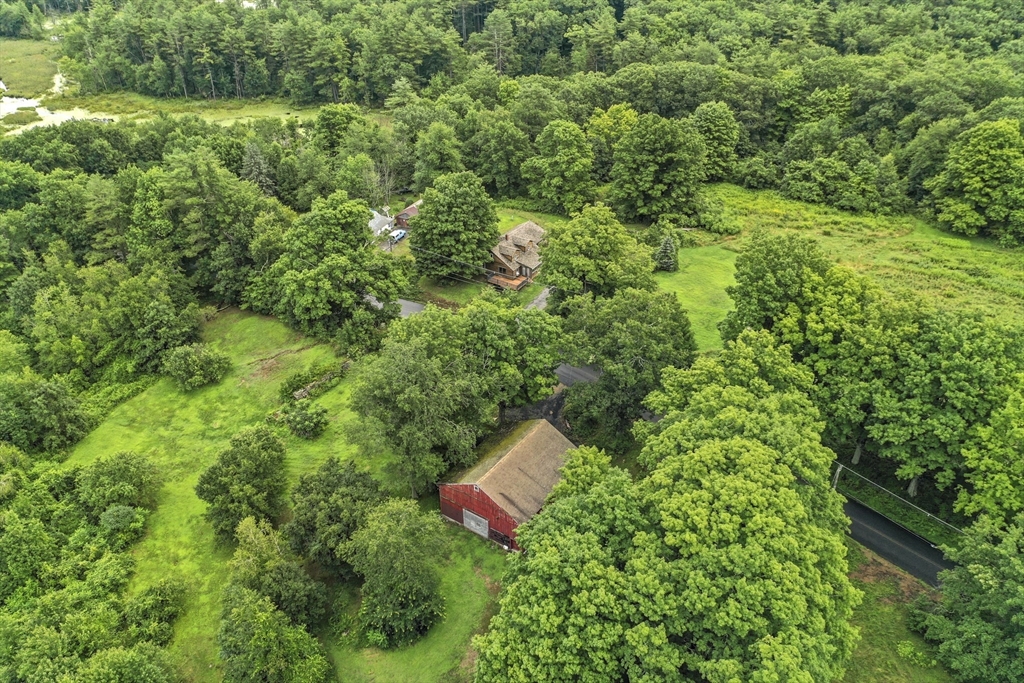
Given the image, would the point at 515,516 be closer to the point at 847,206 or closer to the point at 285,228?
the point at 285,228

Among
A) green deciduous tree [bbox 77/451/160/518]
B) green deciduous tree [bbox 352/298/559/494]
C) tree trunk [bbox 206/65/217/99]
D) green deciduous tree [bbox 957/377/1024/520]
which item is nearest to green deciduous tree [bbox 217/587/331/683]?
green deciduous tree [bbox 352/298/559/494]

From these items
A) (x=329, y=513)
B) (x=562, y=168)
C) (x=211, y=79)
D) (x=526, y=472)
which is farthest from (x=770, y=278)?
(x=211, y=79)

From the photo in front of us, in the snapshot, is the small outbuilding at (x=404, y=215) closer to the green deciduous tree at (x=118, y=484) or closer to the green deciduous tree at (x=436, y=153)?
the green deciduous tree at (x=436, y=153)

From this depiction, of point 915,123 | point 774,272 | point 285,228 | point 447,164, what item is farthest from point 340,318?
point 915,123

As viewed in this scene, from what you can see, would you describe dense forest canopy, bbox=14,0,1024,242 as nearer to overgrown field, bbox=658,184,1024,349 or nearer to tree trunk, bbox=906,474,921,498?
overgrown field, bbox=658,184,1024,349

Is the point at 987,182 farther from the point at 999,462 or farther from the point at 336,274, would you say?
the point at 336,274
